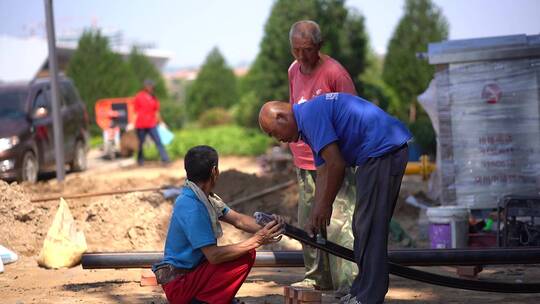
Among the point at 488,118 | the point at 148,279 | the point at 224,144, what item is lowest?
the point at 224,144

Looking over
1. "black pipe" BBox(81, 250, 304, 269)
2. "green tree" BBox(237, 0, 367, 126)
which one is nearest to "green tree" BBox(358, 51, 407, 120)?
"green tree" BBox(237, 0, 367, 126)

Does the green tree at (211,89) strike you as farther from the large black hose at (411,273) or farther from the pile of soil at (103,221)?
the large black hose at (411,273)

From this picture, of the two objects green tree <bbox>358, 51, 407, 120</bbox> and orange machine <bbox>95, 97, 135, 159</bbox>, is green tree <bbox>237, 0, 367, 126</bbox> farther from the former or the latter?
orange machine <bbox>95, 97, 135, 159</bbox>

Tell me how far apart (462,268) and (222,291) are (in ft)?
9.47

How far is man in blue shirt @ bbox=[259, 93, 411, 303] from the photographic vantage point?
5797 millimetres

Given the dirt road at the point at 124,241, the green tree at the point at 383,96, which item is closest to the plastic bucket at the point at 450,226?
the dirt road at the point at 124,241

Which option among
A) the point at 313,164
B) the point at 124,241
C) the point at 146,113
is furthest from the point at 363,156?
the point at 146,113

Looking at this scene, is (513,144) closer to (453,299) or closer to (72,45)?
(453,299)

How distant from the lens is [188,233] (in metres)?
5.59

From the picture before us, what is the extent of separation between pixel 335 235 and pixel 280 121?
4.82 ft

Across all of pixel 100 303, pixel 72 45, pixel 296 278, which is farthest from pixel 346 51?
pixel 72 45

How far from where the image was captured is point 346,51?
24.3 metres

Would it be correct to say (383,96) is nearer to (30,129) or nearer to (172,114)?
(30,129)

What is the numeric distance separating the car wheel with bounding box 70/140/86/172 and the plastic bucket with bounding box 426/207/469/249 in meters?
12.3
